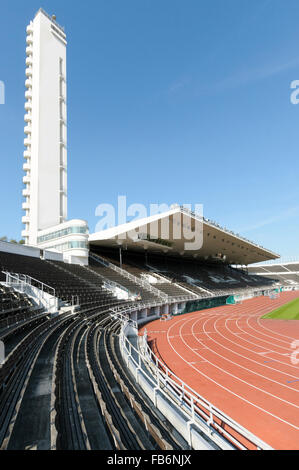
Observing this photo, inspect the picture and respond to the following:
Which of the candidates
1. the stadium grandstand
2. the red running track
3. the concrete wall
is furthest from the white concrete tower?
the red running track

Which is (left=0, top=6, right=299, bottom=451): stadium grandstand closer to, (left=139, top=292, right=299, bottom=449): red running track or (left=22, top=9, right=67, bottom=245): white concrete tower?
(left=139, top=292, right=299, bottom=449): red running track

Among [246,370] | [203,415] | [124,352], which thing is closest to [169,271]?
[246,370]

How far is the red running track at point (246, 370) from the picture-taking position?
23.4 feet

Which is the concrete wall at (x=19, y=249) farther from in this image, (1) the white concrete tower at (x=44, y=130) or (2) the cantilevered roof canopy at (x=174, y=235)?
(1) the white concrete tower at (x=44, y=130)

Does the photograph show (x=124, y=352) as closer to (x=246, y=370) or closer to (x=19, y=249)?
(x=246, y=370)

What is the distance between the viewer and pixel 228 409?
7742mm

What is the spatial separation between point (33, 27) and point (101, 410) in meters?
61.8

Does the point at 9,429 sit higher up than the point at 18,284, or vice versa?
the point at 18,284

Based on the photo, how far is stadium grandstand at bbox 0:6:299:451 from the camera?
4641 millimetres

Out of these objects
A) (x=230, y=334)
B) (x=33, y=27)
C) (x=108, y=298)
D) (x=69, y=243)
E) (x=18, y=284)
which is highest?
(x=33, y=27)

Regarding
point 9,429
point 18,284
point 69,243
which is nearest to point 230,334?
point 18,284

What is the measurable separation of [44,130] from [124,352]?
44.4 m

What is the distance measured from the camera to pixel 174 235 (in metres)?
36.6
